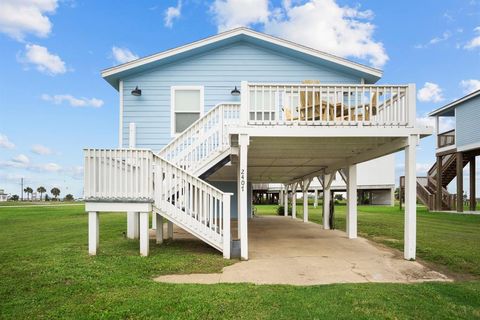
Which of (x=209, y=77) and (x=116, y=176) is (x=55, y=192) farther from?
(x=116, y=176)

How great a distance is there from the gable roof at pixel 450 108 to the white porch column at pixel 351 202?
13742 mm

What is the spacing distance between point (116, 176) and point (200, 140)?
2.03 metres

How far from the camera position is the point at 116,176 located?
7.01 metres

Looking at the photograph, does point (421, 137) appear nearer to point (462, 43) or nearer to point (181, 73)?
point (181, 73)

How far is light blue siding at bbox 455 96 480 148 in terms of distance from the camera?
1956 cm

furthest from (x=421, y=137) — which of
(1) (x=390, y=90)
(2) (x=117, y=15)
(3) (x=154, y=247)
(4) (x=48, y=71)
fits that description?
(4) (x=48, y=71)

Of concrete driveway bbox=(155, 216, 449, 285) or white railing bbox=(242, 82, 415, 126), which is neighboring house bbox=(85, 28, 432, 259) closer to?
white railing bbox=(242, 82, 415, 126)

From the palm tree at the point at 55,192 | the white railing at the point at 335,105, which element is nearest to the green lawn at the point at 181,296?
the white railing at the point at 335,105

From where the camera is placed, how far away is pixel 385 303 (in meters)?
4.11

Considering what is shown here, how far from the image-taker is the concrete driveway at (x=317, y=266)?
532 centimetres

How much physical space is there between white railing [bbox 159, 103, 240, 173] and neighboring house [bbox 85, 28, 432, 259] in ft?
0.08

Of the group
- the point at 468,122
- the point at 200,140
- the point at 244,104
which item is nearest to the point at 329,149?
the point at 244,104

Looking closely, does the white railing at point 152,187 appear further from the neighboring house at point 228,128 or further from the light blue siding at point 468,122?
the light blue siding at point 468,122

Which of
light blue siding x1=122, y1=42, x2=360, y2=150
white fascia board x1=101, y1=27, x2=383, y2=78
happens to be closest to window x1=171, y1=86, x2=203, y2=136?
light blue siding x1=122, y1=42, x2=360, y2=150
